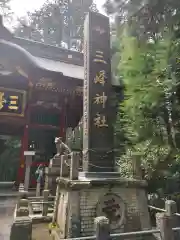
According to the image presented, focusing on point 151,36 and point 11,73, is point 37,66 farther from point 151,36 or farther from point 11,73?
point 151,36

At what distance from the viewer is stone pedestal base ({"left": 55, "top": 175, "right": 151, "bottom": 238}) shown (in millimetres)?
4477

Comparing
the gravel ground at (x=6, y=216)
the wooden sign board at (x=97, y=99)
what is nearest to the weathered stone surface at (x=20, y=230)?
the gravel ground at (x=6, y=216)

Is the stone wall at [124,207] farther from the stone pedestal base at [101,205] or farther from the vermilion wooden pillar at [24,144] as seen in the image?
the vermilion wooden pillar at [24,144]

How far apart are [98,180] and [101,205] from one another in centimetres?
55

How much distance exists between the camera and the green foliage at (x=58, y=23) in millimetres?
24406

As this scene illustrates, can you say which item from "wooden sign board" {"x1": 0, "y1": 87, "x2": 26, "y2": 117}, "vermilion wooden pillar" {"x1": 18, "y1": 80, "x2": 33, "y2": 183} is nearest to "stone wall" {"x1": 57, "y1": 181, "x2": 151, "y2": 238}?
"vermilion wooden pillar" {"x1": 18, "y1": 80, "x2": 33, "y2": 183}

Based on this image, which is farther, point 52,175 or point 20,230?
point 52,175

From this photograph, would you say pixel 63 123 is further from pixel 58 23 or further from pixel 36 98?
pixel 58 23

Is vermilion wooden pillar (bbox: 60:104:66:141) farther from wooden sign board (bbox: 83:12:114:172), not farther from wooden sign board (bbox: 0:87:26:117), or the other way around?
wooden sign board (bbox: 83:12:114:172)

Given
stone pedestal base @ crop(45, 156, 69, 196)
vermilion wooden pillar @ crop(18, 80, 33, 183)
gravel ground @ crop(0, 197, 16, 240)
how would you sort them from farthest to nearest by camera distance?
1. vermilion wooden pillar @ crop(18, 80, 33, 183)
2. stone pedestal base @ crop(45, 156, 69, 196)
3. gravel ground @ crop(0, 197, 16, 240)

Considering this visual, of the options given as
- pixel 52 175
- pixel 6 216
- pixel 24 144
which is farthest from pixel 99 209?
pixel 24 144

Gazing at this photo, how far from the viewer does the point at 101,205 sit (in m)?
4.71

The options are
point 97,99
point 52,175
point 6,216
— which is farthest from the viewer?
point 52,175

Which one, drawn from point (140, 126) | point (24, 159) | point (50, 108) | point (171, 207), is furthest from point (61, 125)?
point (171, 207)
